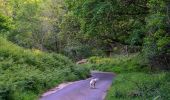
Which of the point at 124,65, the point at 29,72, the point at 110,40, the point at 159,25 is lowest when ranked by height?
the point at 124,65

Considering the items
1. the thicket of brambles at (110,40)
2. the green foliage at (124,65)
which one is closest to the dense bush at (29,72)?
the thicket of brambles at (110,40)

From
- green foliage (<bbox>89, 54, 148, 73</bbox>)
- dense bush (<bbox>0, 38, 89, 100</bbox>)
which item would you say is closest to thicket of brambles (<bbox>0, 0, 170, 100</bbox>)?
dense bush (<bbox>0, 38, 89, 100</bbox>)

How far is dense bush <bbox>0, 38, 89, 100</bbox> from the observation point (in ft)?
69.7

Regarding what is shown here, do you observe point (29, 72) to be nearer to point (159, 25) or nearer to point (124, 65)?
point (159, 25)

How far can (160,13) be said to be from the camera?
17250mm

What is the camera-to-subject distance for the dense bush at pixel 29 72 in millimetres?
21234

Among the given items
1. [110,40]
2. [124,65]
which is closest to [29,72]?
[110,40]

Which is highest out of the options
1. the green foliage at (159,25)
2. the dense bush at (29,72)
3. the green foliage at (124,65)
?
the green foliage at (159,25)

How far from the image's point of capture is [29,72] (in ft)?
90.2

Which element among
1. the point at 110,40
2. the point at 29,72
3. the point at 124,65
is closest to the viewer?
the point at 29,72

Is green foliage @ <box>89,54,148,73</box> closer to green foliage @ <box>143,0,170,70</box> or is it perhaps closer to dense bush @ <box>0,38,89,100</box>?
dense bush @ <box>0,38,89,100</box>

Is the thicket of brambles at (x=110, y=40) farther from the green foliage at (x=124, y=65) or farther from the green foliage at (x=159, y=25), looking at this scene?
the green foliage at (x=124, y=65)

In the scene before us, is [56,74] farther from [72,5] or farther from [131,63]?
[131,63]

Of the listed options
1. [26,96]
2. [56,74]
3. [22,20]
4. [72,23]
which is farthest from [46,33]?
[26,96]
